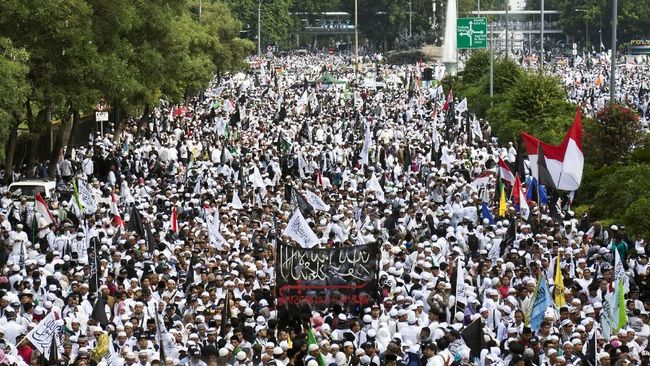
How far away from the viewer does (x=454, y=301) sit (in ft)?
59.2

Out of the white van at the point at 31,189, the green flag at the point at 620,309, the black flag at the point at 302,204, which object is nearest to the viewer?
the green flag at the point at 620,309

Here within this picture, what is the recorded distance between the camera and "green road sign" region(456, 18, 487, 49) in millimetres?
54375

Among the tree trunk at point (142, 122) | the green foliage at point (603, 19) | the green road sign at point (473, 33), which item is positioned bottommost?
the green foliage at point (603, 19)

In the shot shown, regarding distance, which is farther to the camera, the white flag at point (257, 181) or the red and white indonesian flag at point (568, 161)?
the white flag at point (257, 181)

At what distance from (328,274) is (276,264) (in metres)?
0.61

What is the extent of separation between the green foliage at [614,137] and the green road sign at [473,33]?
22.8m

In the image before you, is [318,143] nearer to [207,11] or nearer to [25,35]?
[25,35]

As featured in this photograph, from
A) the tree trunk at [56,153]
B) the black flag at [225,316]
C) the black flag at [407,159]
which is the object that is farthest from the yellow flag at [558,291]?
the tree trunk at [56,153]

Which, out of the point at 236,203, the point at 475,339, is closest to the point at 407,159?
the point at 236,203

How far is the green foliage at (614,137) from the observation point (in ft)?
103

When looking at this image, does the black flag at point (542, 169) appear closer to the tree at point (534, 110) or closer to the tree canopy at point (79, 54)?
the tree canopy at point (79, 54)

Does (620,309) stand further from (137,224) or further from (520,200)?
(137,224)

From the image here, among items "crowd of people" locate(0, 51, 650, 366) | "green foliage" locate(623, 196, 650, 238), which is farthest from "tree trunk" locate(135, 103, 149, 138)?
"green foliage" locate(623, 196, 650, 238)

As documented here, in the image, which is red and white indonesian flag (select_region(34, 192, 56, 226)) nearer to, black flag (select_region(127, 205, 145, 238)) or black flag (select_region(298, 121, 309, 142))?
black flag (select_region(127, 205, 145, 238))
